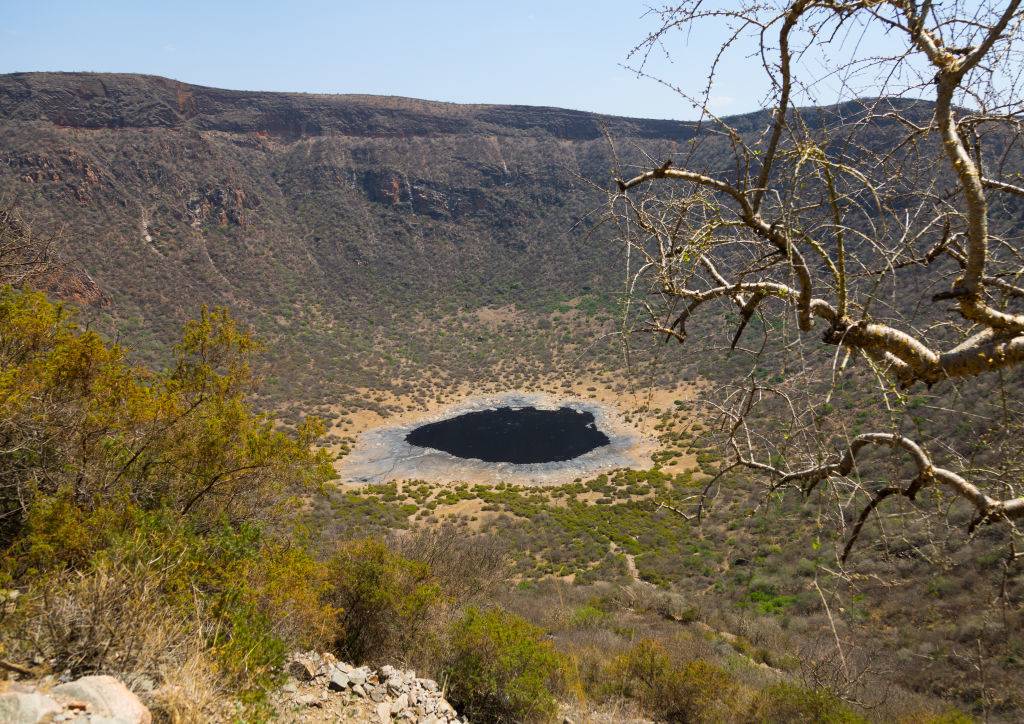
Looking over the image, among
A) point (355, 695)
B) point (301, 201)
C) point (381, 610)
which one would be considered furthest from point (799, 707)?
point (301, 201)

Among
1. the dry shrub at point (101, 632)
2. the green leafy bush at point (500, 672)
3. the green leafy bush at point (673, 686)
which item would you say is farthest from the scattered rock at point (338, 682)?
the green leafy bush at point (673, 686)

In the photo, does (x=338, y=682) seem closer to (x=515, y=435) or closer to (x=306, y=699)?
(x=306, y=699)

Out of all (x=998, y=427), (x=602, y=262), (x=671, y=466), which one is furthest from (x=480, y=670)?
(x=602, y=262)

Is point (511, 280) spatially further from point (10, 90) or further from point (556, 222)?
point (10, 90)

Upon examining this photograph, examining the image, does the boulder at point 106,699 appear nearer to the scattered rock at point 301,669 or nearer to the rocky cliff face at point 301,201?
the scattered rock at point 301,669

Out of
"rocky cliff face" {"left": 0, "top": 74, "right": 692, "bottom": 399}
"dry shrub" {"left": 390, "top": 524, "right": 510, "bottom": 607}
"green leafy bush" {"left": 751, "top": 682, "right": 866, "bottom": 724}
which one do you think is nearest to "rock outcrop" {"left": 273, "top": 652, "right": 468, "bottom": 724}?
"dry shrub" {"left": 390, "top": 524, "right": 510, "bottom": 607}
